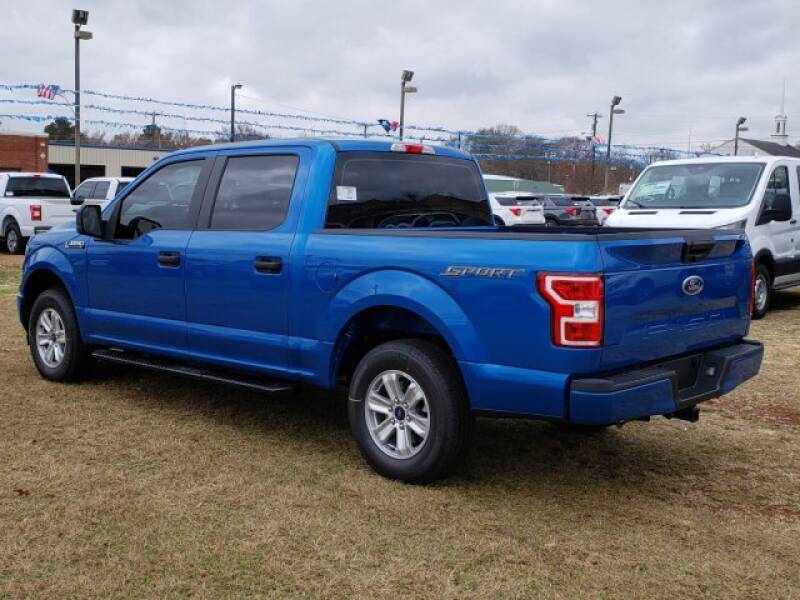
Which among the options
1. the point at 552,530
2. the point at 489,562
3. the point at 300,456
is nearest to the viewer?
the point at 489,562

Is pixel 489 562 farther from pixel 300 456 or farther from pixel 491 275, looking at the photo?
pixel 300 456

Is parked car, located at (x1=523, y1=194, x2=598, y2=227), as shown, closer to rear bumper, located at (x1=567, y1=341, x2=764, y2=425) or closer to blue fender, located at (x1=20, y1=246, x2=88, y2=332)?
blue fender, located at (x1=20, y1=246, x2=88, y2=332)

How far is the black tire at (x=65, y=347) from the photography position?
6.63m

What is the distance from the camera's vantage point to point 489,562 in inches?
145

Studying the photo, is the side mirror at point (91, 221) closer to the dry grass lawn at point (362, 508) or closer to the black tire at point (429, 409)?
the dry grass lawn at point (362, 508)

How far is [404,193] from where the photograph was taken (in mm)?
5547

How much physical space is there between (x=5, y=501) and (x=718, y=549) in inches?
134

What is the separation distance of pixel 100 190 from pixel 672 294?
61.2 ft

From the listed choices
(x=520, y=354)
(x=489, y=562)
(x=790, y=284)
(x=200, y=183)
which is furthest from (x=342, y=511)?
(x=790, y=284)

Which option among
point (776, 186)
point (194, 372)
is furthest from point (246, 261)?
point (776, 186)

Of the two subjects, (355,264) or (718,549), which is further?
(355,264)

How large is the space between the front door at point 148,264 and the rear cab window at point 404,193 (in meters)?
1.12

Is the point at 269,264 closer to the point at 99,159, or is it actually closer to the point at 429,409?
the point at 429,409

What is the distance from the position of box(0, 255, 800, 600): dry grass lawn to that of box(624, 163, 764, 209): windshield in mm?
4986
